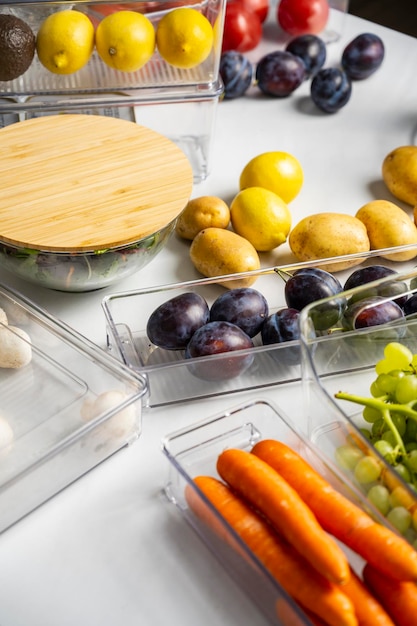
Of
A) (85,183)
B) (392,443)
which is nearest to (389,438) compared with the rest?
(392,443)

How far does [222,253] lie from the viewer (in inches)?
36.4

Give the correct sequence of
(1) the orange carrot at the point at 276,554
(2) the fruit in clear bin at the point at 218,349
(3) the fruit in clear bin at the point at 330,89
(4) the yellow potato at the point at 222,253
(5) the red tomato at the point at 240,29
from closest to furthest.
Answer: (1) the orange carrot at the point at 276,554, (2) the fruit in clear bin at the point at 218,349, (4) the yellow potato at the point at 222,253, (3) the fruit in clear bin at the point at 330,89, (5) the red tomato at the point at 240,29

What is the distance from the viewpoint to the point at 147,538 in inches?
27.0

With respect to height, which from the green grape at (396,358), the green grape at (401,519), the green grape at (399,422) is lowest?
the green grape at (401,519)

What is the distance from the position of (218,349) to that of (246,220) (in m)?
0.26

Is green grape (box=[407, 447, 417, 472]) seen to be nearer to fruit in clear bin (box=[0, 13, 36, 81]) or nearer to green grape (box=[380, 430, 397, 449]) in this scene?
green grape (box=[380, 430, 397, 449])

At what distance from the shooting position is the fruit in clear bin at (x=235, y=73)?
1.29m

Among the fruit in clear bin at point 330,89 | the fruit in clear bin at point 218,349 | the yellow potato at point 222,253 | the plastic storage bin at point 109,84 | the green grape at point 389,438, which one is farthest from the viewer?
the fruit in clear bin at point 330,89

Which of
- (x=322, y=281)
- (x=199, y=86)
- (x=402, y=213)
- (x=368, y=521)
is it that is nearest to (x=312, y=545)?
(x=368, y=521)

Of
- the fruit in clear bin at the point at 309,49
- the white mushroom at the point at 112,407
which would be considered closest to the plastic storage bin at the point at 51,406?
the white mushroom at the point at 112,407

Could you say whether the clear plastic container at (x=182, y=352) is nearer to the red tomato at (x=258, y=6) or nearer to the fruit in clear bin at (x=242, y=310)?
the fruit in clear bin at (x=242, y=310)

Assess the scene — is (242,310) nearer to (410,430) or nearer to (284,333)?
(284,333)

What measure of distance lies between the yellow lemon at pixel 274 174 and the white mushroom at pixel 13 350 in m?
0.41

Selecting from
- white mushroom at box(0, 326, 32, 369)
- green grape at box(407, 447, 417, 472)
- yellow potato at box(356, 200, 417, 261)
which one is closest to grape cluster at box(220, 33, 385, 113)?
yellow potato at box(356, 200, 417, 261)
